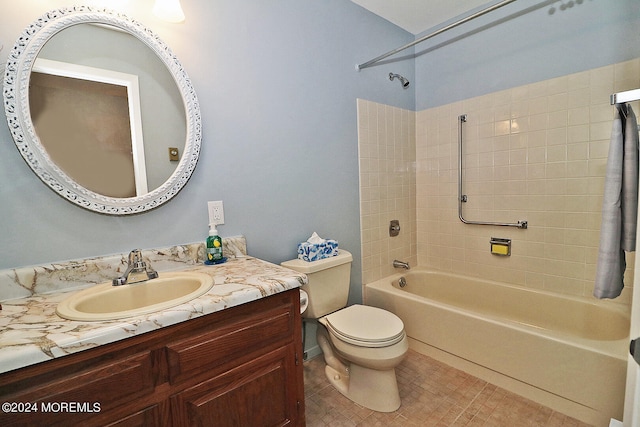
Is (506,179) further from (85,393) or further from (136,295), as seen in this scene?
(85,393)

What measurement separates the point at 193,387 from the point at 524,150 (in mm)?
2348

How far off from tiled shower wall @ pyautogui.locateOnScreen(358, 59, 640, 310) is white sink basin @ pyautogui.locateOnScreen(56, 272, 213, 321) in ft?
4.43

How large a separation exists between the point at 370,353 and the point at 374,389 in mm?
258

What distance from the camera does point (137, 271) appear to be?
3.79ft

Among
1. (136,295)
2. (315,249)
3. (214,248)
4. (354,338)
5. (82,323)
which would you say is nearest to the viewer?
(82,323)

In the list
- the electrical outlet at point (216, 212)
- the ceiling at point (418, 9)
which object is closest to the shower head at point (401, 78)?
the ceiling at point (418, 9)

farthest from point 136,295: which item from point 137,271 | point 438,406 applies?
point 438,406

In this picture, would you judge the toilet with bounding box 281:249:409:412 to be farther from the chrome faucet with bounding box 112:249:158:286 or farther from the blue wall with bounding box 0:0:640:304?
the chrome faucet with bounding box 112:249:158:286

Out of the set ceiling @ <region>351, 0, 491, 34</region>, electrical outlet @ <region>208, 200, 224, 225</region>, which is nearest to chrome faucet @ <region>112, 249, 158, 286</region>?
electrical outlet @ <region>208, 200, 224, 225</region>

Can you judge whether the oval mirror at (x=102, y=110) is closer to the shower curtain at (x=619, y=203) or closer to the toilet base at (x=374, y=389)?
the toilet base at (x=374, y=389)

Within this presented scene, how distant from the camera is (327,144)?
1.96 metres

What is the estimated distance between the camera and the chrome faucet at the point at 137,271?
114 centimetres

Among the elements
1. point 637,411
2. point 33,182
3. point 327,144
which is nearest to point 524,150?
point 327,144

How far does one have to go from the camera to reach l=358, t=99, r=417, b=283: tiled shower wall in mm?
2197
